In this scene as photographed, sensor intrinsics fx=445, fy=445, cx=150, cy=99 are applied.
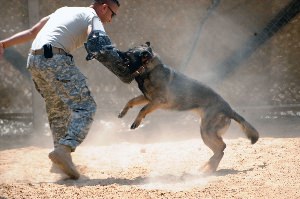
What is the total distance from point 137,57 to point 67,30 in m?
0.95

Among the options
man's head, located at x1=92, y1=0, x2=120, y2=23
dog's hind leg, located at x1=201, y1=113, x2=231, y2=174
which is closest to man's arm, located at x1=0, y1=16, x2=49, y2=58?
man's head, located at x1=92, y1=0, x2=120, y2=23

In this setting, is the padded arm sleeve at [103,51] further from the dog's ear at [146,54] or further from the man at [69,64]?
the dog's ear at [146,54]

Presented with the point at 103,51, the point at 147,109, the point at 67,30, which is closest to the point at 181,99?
the point at 147,109

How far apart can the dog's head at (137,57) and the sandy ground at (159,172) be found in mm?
1219

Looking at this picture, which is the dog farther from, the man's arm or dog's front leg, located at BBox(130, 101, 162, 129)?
the man's arm

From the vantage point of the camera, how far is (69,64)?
178 inches

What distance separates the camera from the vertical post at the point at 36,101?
315 inches

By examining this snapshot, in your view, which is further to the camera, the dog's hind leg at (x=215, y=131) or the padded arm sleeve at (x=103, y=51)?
the dog's hind leg at (x=215, y=131)

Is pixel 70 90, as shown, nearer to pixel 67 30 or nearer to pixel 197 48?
pixel 67 30

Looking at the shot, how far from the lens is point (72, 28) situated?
4.53 metres

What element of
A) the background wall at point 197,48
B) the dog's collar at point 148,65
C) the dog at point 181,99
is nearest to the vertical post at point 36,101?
the background wall at point 197,48

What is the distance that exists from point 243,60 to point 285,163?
387 cm

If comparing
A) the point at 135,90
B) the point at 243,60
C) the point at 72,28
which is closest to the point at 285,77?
the point at 243,60

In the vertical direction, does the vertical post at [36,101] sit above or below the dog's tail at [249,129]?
below
